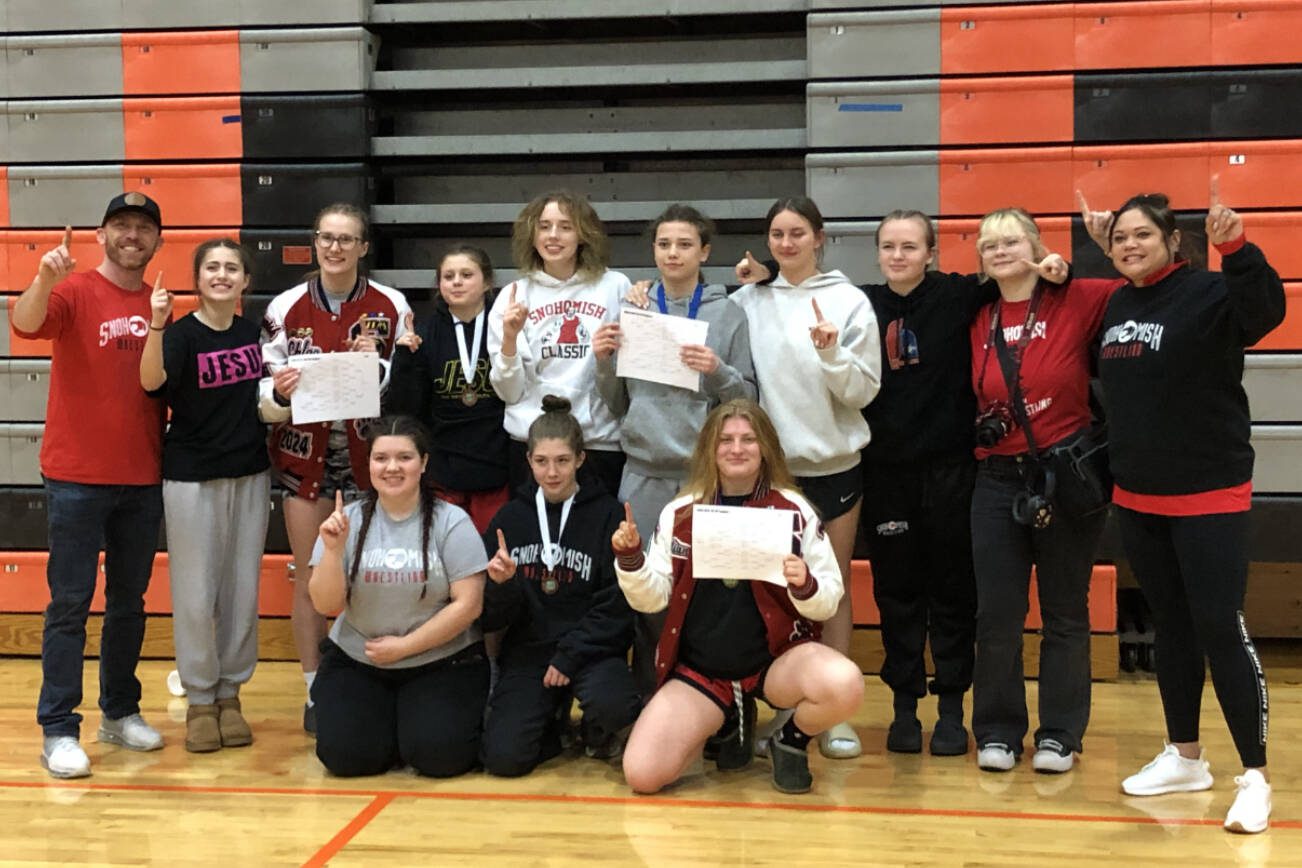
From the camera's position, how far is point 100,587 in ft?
16.4

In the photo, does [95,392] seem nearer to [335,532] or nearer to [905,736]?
[335,532]

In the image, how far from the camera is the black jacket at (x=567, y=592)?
3619mm

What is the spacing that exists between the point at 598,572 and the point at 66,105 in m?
3.34

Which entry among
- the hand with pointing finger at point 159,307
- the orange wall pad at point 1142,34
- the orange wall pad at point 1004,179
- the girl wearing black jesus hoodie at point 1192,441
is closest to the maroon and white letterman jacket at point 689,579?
the girl wearing black jesus hoodie at point 1192,441

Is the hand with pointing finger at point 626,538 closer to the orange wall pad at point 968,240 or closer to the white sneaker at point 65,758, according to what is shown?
the white sneaker at point 65,758

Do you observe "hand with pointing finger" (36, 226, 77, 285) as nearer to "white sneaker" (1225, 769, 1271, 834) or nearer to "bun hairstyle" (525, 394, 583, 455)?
"bun hairstyle" (525, 394, 583, 455)

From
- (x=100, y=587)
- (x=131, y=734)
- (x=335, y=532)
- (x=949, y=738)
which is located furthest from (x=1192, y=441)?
(x=100, y=587)

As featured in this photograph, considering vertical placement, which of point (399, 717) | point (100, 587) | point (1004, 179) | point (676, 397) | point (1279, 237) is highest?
point (1004, 179)

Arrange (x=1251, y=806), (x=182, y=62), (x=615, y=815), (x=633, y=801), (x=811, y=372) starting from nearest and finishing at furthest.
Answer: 1. (x=1251, y=806)
2. (x=615, y=815)
3. (x=633, y=801)
4. (x=811, y=372)
5. (x=182, y=62)

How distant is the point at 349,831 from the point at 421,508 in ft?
3.02

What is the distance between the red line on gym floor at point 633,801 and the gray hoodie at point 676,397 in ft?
3.06

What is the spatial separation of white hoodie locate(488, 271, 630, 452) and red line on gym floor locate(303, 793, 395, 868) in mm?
1128

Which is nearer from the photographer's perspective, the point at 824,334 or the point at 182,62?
the point at 824,334

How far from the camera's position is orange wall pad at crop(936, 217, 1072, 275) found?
4.88 m
